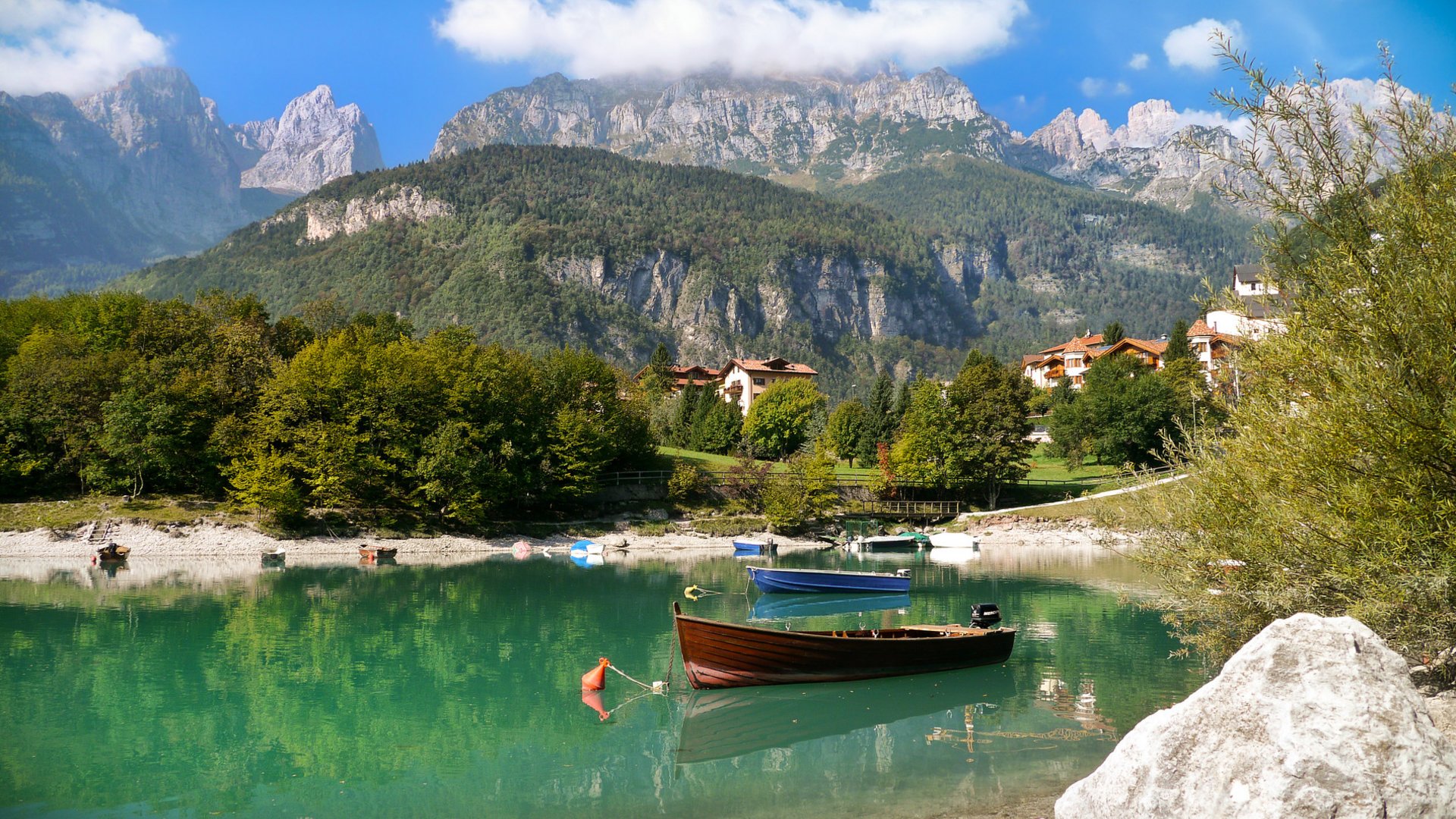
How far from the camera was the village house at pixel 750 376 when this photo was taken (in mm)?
131000

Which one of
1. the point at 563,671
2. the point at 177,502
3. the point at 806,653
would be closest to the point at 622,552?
the point at 177,502

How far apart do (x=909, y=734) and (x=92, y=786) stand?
600 inches

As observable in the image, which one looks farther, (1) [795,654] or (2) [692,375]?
(2) [692,375]

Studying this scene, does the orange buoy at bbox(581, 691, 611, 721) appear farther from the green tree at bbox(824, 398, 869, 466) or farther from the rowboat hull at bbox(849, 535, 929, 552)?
the green tree at bbox(824, 398, 869, 466)

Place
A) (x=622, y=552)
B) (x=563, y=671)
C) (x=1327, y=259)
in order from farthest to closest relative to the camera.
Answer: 1. (x=622, y=552)
2. (x=563, y=671)
3. (x=1327, y=259)

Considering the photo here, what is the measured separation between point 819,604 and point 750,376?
308ft

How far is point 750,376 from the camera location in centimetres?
13150

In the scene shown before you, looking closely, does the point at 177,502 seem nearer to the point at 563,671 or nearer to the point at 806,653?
the point at 563,671

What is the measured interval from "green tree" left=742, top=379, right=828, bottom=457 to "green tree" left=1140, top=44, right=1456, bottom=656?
80.2 metres

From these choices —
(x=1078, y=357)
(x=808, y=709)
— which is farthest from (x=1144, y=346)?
(x=808, y=709)

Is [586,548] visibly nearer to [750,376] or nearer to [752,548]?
[752,548]

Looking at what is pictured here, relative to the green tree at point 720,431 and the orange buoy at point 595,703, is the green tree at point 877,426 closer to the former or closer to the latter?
the green tree at point 720,431

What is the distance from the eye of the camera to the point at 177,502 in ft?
180

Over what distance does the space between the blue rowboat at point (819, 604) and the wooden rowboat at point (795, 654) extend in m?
10.7
